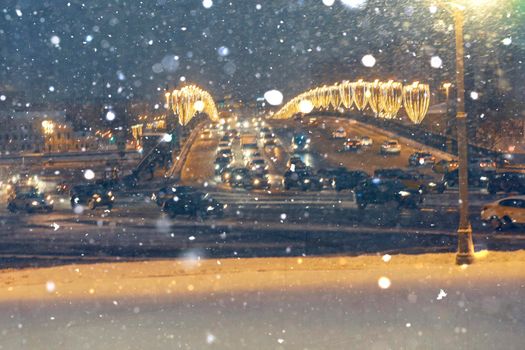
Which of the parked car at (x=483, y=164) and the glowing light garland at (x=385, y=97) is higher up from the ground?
the glowing light garland at (x=385, y=97)

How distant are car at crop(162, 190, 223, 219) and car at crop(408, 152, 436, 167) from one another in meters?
25.7

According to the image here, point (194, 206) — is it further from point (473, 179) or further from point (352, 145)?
point (352, 145)

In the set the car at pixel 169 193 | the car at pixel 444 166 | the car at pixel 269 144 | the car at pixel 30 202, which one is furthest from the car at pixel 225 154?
the car at pixel 169 193

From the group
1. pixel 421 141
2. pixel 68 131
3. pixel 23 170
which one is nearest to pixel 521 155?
pixel 421 141

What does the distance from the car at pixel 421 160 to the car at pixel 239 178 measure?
1294cm

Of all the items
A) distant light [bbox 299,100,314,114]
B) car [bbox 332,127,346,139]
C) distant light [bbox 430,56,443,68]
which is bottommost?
car [bbox 332,127,346,139]


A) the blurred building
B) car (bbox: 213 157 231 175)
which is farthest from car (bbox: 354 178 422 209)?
the blurred building

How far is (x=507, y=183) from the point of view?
3922cm

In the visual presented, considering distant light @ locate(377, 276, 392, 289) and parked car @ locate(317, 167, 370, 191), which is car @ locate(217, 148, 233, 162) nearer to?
parked car @ locate(317, 167, 370, 191)

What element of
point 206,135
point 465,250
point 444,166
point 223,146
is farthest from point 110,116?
point 465,250

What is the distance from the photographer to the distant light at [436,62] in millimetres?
96088

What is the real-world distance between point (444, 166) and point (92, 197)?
21787 mm

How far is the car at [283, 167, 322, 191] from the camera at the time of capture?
4544 centimetres

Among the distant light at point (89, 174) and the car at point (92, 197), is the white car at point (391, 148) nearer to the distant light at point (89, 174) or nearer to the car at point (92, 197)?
the distant light at point (89, 174)
